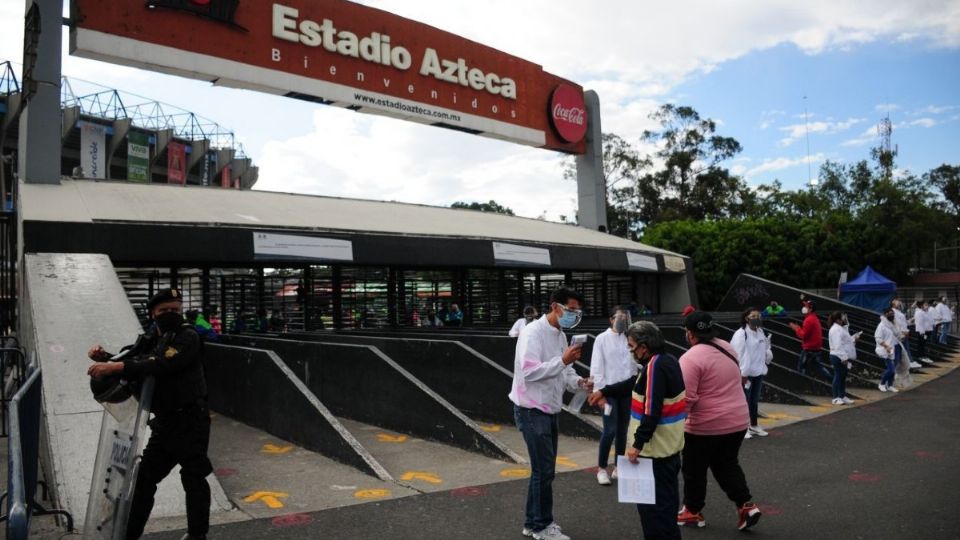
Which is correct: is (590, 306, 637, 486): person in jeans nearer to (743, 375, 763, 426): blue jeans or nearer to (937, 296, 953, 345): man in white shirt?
(743, 375, 763, 426): blue jeans

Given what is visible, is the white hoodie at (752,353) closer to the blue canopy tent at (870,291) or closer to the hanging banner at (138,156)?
the blue canopy tent at (870,291)

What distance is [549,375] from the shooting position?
17.1ft

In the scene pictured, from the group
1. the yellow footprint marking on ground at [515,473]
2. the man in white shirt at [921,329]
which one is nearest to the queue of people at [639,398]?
the yellow footprint marking on ground at [515,473]

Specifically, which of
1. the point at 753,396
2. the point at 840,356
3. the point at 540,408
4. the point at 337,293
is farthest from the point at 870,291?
the point at 540,408

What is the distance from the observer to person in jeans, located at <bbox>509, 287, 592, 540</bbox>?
17.1 ft

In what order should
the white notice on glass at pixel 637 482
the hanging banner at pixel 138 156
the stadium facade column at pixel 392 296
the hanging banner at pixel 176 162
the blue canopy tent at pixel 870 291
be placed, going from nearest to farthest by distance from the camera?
the white notice on glass at pixel 637 482 < the stadium facade column at pixel 392 296 < the blue canopy tent at pixel 870 291 < the hanging banner at pixel 138 156 < the hanging banner at pixel 176 162

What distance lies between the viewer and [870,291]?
32094 millimetres

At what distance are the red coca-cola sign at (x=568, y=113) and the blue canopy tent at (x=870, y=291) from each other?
629 inches

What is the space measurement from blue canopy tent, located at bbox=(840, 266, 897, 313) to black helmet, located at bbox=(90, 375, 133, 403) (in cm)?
3374

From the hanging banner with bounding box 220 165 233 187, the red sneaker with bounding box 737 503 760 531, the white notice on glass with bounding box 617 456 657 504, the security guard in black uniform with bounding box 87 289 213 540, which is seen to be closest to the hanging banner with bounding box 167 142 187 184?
the hanging banner with bounding box 220 165 233 187

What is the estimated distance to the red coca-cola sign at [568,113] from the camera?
82.4 feet

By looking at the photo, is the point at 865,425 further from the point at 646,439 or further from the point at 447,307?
the point at 447,307

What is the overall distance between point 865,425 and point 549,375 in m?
7.22

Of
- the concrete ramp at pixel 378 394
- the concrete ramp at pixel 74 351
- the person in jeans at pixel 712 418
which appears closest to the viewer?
the person in jeans at pixel 712 418
